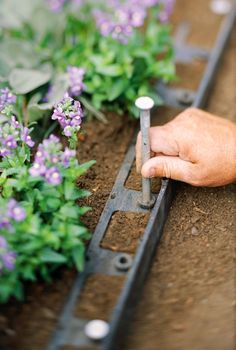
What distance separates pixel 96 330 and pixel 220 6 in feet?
7.73

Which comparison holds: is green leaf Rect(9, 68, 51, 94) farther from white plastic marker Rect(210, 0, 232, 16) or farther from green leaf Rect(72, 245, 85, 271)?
white plastic marker Rect(210, 0, 232, 16)

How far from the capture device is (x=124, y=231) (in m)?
1.98

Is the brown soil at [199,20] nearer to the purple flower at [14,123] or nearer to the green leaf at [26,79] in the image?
the green leaf at [26,79]

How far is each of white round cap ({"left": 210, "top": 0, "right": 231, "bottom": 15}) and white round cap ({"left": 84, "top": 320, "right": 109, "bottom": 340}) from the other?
2265 millimetres

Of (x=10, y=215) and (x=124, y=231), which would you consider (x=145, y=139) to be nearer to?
(x=124, y=231)

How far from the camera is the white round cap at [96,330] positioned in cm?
162

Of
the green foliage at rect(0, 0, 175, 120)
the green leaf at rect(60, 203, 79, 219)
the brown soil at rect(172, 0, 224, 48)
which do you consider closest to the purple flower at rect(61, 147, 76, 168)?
the green leaf at rect(60, 203, 79, 219)

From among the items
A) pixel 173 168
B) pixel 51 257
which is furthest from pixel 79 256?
pixel 173 168

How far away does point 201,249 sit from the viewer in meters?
1.98

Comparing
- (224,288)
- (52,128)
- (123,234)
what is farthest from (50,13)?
(224,288)

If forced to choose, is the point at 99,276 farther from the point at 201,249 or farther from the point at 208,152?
the point at 208,152

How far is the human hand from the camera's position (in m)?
2.03

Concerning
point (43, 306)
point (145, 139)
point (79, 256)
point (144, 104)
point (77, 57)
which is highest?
point (144, 104)

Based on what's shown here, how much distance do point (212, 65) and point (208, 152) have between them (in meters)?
0.96
